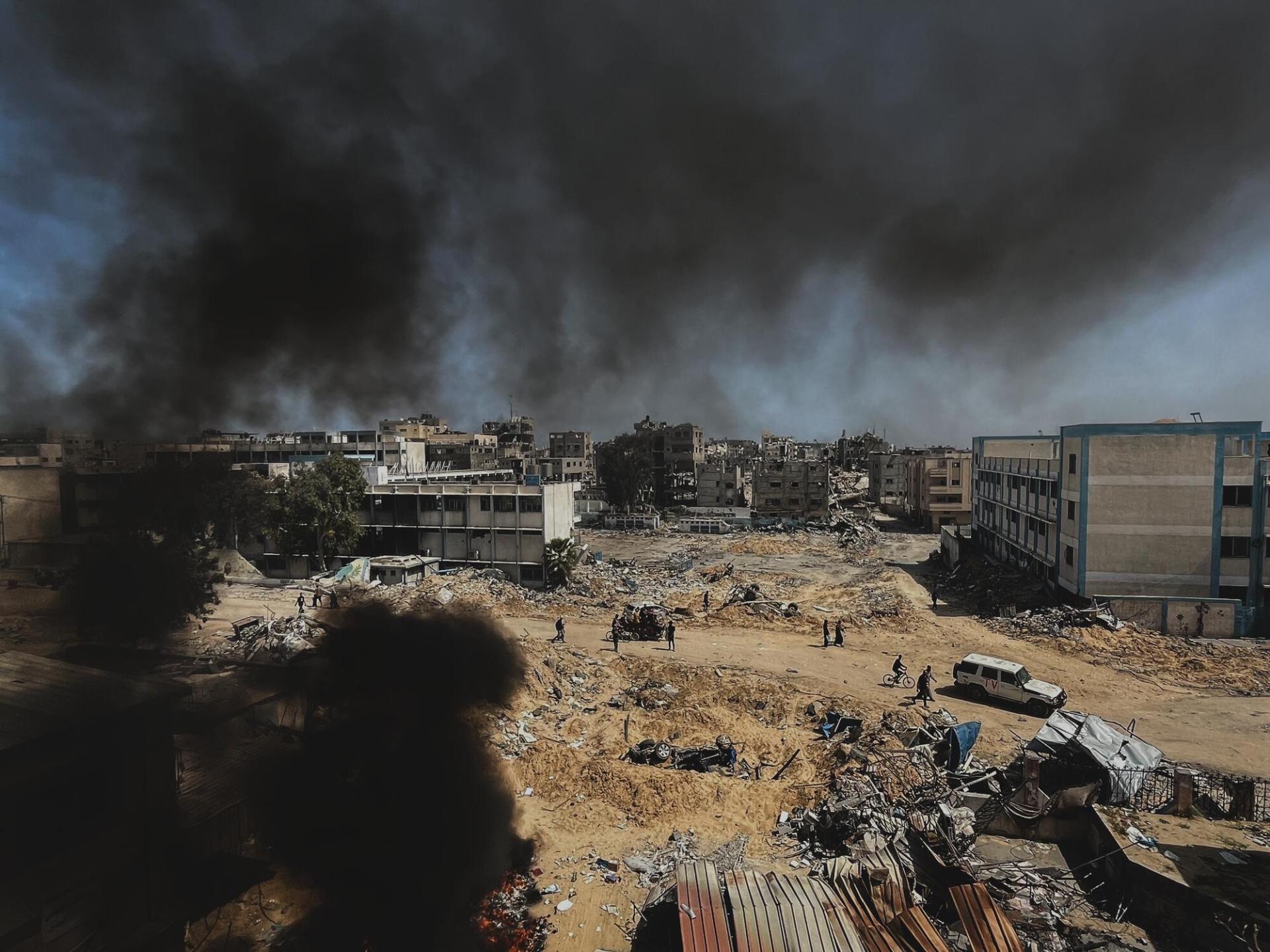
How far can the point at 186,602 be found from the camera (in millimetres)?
13273

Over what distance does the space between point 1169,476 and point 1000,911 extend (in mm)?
21265

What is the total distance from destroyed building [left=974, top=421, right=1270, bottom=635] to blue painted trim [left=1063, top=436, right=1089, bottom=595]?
3 centimetres

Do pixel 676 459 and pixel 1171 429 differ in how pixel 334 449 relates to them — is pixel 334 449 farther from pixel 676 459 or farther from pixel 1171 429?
pixel 1171 429

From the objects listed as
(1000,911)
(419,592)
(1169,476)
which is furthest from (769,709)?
(1169,476)

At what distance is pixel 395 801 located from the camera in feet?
32.6

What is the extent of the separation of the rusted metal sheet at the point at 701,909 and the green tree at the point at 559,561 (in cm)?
2245

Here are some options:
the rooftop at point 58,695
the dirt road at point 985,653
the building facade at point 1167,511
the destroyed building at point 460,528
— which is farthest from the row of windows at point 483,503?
the rooftop at point 58,695

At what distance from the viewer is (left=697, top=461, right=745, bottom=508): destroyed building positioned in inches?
2539

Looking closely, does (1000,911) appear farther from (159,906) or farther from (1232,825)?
(159,906)

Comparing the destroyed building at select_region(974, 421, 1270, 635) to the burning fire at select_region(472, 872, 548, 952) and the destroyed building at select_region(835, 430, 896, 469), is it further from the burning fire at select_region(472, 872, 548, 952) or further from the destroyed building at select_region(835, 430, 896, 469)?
the destroyed building at select_region(835, 430, 896, 469)

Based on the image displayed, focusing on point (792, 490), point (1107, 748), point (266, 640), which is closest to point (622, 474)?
point (792, 490)

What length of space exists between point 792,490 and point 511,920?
53.1 m

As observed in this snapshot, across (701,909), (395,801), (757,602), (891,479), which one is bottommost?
(757,602)

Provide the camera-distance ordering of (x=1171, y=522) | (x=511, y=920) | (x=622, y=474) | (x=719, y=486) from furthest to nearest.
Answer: (x=719, y=486)
(x=622, y=474)
(x=1171, y=522)
(x=511, y=920)
